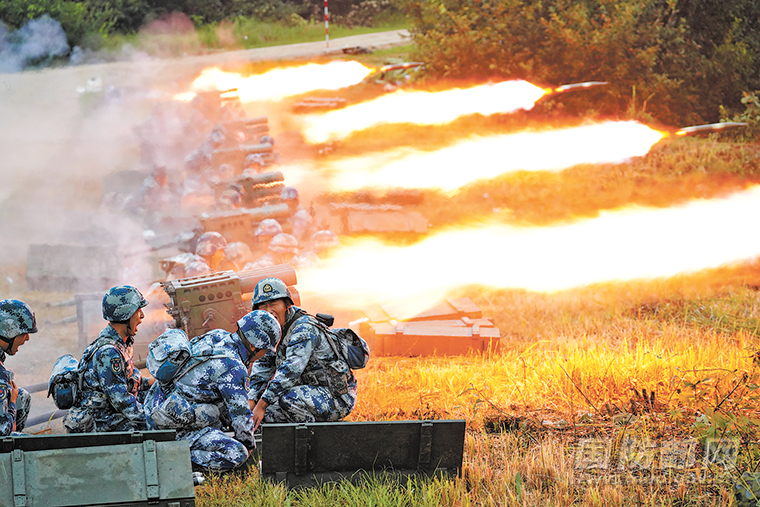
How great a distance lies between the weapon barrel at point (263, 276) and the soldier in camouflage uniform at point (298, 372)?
5.98 ft

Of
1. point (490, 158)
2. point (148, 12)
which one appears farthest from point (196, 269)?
point (148, 12)

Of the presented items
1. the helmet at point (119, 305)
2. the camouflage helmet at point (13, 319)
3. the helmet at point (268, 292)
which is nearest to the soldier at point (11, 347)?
the camouflage helmet at point (13, 319)

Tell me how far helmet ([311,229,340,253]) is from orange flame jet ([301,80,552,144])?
19.4ft

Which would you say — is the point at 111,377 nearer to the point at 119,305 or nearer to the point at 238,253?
the point at 119,305

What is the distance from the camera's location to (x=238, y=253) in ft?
38.3

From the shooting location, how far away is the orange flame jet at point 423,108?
59.2 feet

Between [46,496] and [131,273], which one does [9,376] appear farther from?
[131,273]

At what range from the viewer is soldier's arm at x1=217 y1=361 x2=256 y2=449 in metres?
5.81

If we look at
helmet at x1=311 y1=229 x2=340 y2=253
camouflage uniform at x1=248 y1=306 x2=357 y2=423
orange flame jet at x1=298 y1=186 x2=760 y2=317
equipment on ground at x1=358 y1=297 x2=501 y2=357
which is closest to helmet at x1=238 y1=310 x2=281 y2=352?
camouflage uniform at x1=248 y1=306 x2=357 y2=423

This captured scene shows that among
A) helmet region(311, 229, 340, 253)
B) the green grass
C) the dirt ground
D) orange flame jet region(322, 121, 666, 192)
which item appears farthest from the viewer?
the green grass

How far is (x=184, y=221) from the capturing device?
13.3 metres

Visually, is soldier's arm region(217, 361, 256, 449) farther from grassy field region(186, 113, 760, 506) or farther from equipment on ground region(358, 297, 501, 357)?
equipment on ground region(358, 297, 501, 357)

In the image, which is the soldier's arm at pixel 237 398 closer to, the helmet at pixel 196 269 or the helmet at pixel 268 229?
the helmet at pixel 196 269

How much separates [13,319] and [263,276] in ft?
9.98
